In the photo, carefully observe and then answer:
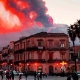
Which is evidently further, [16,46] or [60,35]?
[16,46]

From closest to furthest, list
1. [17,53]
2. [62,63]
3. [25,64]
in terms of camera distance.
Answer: [62,63] → [25,64] → [17,53]

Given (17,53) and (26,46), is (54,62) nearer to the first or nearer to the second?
(26,46)

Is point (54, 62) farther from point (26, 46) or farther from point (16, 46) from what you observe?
point (16, 46)

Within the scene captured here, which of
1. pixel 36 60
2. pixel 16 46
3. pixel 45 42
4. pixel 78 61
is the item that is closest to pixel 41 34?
pixel 45 42

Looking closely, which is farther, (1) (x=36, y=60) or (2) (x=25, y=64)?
(2) (x=25, y=64)

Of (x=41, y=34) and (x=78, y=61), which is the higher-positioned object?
(x=41, y=34)

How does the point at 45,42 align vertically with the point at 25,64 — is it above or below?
above

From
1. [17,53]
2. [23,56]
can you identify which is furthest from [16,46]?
[23,56]

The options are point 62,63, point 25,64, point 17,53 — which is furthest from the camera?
point 17,53

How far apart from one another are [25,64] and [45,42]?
10.7 m

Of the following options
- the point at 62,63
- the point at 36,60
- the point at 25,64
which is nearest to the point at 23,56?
the point at 25,64

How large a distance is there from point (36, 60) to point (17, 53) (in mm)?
20224

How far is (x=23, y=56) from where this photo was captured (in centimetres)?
9762

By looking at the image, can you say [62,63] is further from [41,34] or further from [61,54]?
[41,34]
